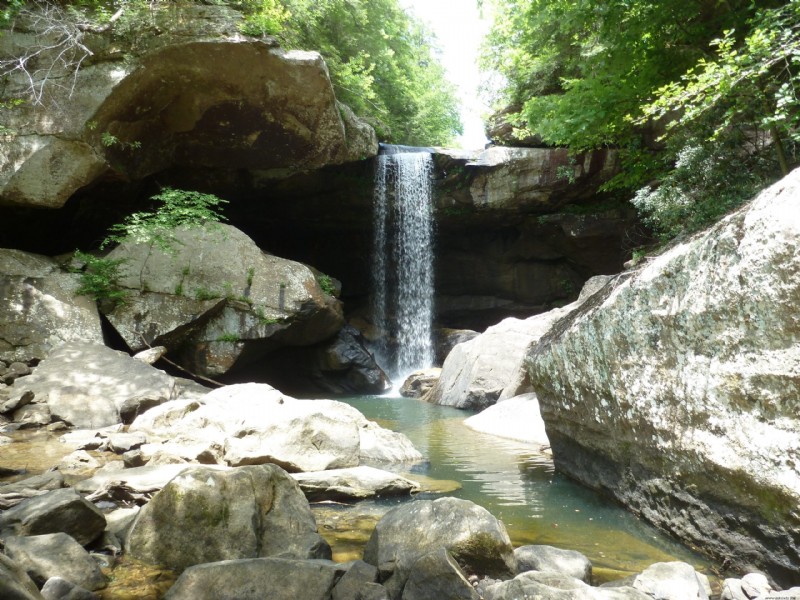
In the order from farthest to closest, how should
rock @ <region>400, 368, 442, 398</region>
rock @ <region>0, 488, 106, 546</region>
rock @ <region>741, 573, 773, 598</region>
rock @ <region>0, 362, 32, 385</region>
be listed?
rock @ <region>400, 368, 442, 398</region> → rock @ <region>0, 362, 32, 385</region> → rock @ <region>0, 488, 106, 546</region> → rock @ <region>741, 573, 773, 598</region>

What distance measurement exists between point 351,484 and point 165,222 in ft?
26.3

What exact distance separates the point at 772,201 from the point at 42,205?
11.0 metres

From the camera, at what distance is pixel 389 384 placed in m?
16.0

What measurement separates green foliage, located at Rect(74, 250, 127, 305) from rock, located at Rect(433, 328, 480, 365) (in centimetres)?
992

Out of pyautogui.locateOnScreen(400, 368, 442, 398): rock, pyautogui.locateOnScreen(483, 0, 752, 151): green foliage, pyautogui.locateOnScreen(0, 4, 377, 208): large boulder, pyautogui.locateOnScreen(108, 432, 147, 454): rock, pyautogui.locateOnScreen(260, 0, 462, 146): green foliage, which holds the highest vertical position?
pyautogui.locateOnScreen(260, 0, 462, 146): green foliage

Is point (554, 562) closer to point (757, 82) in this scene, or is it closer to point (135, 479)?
point (135, 479)

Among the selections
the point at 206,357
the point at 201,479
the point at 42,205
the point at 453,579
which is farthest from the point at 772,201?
the point at 42,205

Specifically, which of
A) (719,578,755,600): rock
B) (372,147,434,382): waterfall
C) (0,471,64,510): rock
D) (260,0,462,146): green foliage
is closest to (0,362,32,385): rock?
(0,471,64,510): rock

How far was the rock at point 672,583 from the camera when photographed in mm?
2945

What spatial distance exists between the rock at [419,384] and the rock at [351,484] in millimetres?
8581

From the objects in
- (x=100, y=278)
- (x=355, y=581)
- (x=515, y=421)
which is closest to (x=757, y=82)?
(x=515, y=421)

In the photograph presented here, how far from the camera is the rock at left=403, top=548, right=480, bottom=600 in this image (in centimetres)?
277

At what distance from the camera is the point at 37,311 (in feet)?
29.9

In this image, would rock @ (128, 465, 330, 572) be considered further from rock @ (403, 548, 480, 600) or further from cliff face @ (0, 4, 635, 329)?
cliff face @ (0, 4, 635, 329)
